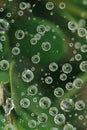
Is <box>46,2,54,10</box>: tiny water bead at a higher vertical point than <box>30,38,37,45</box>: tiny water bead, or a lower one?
higher

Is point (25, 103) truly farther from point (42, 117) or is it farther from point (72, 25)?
point (72, 25)

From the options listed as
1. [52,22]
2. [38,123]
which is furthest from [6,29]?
[38,123]

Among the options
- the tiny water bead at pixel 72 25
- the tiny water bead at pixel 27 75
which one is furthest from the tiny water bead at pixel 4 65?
the tiny water bead at pixel 72 25

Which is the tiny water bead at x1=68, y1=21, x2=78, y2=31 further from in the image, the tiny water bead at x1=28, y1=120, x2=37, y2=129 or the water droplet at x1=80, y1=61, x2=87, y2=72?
the tiny water bead at x1=28, y1=120, x2=37, y2=129

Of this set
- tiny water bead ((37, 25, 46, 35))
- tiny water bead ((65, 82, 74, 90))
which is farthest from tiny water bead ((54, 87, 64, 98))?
tiny water bead ((37, 25, 46, 35))

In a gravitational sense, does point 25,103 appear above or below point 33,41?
below

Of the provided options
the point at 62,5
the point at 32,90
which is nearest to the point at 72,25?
the point at 62,5
